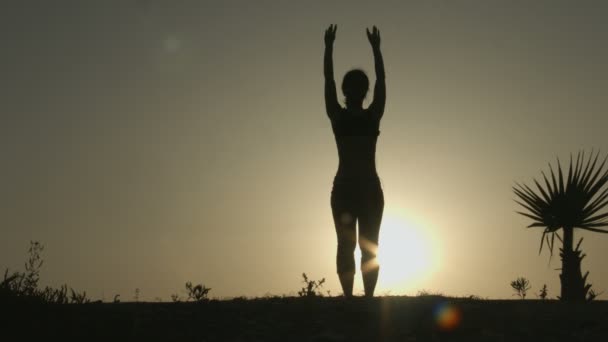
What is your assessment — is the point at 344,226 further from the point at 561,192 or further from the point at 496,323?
the point at 561,192

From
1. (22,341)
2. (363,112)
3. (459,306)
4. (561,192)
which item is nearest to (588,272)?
(561,192)

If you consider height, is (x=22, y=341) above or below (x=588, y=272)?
below

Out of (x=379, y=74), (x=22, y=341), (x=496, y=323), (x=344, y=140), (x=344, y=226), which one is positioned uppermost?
(x=379, y=74)

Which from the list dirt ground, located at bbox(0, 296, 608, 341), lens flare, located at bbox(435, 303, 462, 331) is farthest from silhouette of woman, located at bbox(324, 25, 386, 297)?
lens flare, located at bbox(435, 303, 462, 331)

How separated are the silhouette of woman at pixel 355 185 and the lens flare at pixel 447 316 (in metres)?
0.81

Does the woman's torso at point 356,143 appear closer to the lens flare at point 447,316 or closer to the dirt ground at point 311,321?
the dirt ground at point 311,321

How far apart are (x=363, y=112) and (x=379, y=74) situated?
0.54 metres

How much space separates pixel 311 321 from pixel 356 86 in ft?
8.63

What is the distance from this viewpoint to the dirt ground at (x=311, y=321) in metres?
6.49

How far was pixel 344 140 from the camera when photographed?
7.72m

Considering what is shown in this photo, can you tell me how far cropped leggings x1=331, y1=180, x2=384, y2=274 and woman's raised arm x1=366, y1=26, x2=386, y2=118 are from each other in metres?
0.82

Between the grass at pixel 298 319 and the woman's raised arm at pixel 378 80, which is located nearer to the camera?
the grass at pixel 298 319

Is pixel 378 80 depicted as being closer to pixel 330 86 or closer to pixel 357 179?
pixel 330 86

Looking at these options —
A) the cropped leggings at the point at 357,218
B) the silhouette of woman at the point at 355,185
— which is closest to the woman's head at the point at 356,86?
the silhouette of woman at the point at 355,185
